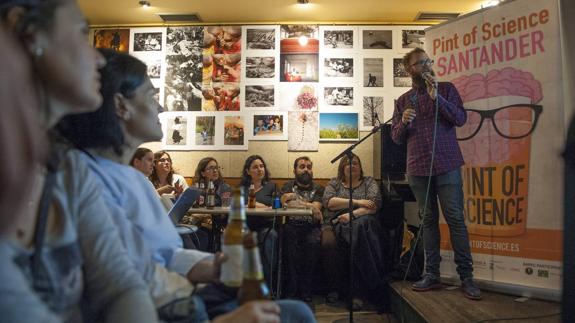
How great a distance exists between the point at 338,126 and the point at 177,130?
76.3 inches

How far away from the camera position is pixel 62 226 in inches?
28.1

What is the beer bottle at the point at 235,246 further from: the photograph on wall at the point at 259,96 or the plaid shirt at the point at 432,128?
the photograph on wall at the point at 259,96

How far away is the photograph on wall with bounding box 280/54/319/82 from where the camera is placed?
479cm

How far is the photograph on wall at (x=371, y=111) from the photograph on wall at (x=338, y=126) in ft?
0.34

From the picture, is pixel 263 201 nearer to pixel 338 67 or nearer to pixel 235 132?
pixel 235 132

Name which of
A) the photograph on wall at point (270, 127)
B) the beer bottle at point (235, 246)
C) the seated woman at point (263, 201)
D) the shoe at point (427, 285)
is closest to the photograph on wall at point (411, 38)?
the photograph on wall at point (270, 127)

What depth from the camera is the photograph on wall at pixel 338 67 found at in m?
4.77

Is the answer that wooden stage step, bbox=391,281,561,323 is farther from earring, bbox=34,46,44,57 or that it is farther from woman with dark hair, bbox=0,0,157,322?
earring, bbox=34,46,44,57

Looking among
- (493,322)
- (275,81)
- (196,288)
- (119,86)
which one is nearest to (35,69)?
(119,86)

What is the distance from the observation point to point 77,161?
2.74 feet

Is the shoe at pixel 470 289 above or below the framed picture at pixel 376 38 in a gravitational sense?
below

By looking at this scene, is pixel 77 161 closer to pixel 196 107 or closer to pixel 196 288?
pixel 196 288

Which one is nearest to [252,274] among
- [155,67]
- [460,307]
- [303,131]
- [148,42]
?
[460,307]

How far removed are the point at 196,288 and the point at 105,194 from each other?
0.36m
